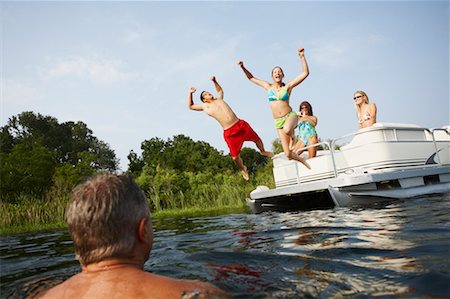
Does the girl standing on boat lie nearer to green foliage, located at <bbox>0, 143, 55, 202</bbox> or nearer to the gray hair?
the gray hair

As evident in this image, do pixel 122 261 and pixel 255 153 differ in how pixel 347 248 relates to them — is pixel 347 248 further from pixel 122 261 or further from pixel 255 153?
pixel 255 153

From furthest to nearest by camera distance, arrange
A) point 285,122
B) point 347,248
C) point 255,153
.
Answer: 1. point 255,153
2. point 285,122
3. point 347,248

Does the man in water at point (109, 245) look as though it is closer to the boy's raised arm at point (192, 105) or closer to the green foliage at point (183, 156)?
the boy's raised arm at point (192, 105)

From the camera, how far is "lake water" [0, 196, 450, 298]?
5.71 ft

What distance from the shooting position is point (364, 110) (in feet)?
21.9

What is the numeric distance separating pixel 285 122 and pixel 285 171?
1479mm

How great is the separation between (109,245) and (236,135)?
5.61 meters

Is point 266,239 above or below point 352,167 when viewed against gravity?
below

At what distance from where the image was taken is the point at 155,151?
3170 centimetres

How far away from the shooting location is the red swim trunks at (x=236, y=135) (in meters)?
6.96

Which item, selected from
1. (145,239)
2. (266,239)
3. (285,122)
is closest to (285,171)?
(285,122)

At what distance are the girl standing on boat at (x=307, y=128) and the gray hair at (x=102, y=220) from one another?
19.3ft

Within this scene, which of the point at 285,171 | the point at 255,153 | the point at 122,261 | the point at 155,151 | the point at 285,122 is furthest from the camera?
the point at 255,153

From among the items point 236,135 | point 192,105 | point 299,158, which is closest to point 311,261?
point 299,158
